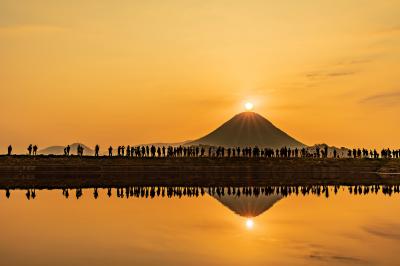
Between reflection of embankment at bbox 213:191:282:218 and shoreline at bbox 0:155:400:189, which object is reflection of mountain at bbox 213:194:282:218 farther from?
shoreline at bbox 0:155:400:189

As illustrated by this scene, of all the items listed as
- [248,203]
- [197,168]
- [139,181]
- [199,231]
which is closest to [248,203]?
[248,203]

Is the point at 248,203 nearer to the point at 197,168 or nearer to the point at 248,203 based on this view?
the point at 248,203

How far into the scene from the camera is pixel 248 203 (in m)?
59.3

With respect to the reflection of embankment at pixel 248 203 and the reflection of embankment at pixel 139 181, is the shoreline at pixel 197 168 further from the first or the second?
the reflection of embankment at pixel 248 203

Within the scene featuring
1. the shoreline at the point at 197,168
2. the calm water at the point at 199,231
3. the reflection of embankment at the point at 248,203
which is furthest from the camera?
the shoreline at the point at 197,168

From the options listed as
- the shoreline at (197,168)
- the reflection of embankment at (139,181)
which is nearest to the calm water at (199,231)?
the reflection of embankment at (139,181)

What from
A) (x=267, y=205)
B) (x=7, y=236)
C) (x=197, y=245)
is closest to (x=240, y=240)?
(x=197, y=245)

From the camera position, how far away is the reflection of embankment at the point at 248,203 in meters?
51.0

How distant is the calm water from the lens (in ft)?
93.3

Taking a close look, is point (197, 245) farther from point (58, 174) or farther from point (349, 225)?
point (58, 174)

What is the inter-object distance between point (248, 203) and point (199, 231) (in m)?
21.6

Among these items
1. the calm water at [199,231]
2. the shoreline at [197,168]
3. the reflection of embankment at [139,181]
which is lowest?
the calm water at [199,231]

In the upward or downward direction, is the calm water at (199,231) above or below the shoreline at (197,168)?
below

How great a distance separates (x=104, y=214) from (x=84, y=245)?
1611 cm
